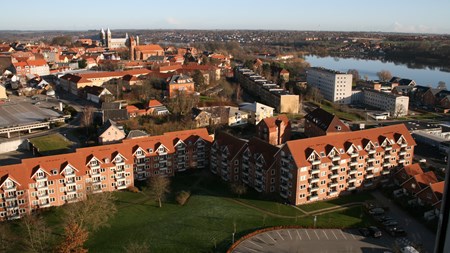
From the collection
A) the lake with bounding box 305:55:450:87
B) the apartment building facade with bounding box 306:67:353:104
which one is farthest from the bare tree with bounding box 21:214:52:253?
the lake with bounding box 305:55:450:87

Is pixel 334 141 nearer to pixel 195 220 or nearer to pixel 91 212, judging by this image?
pixel 195 220

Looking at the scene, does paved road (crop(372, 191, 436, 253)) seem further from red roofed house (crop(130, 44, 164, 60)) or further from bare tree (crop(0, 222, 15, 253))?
red roofed house (crop(130, 44, 164, 60))

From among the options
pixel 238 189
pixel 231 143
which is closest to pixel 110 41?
pixel 231 143

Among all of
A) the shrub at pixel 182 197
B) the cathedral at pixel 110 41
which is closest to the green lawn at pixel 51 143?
the shrub at pixel 182 197

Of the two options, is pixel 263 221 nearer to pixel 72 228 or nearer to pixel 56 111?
pixel 72 228

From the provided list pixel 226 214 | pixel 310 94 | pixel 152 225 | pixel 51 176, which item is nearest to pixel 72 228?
pixel 152 225

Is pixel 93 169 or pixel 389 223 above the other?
pixel 93 169
